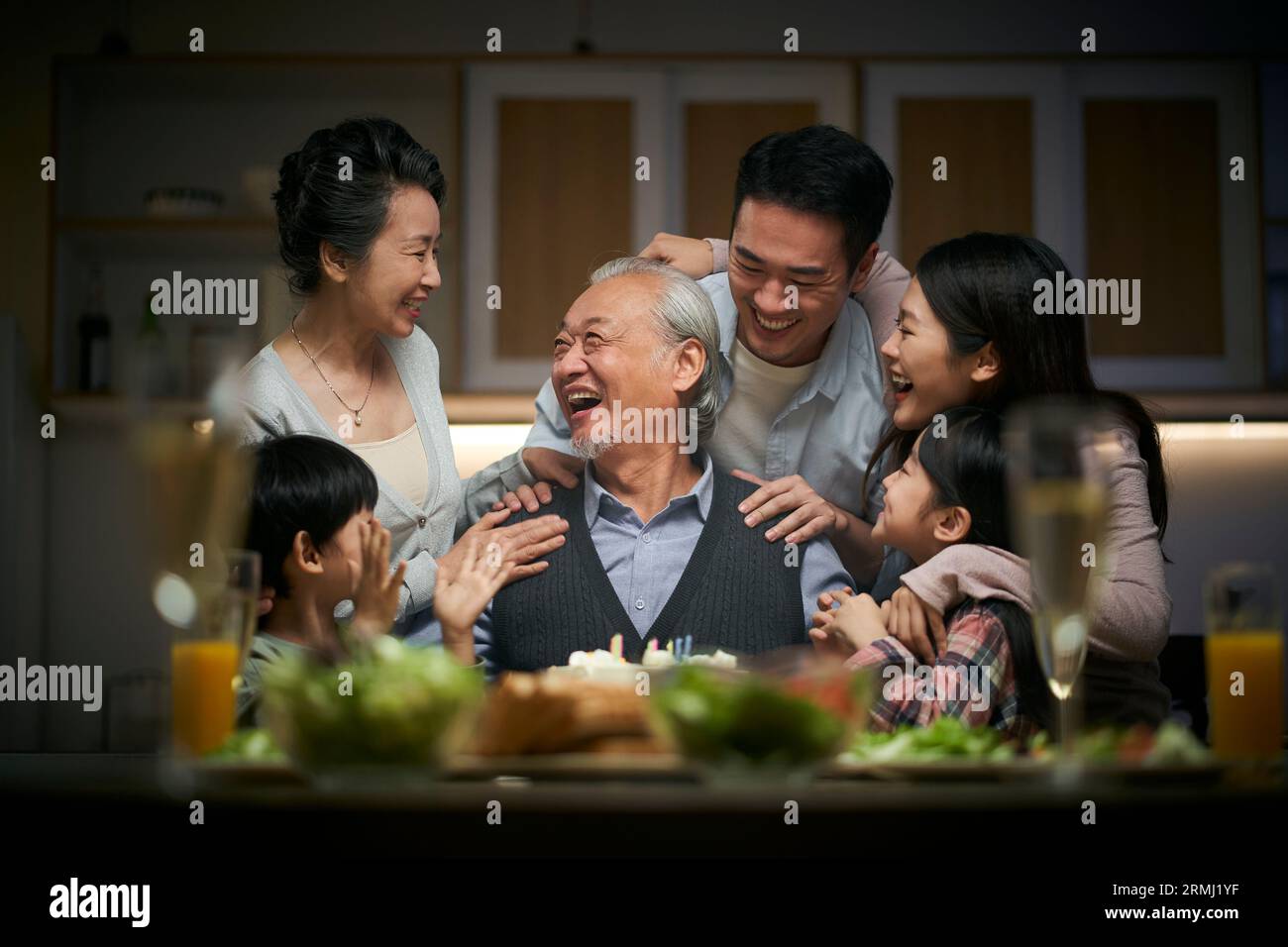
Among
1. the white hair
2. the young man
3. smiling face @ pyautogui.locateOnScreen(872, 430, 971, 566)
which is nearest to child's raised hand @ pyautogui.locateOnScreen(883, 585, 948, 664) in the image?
smiling face @ pyautogui.locateOnScreen(872, 430, 971, 566)

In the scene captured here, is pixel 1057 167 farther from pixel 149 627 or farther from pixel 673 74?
pixel 149 627

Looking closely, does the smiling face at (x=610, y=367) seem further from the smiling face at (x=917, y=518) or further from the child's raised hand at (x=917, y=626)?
the child's raised hand at (x=917, y=626)

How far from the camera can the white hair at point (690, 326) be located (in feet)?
8.39

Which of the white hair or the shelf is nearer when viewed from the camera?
the white hair

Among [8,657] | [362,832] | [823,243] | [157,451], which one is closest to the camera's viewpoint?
[362,832]

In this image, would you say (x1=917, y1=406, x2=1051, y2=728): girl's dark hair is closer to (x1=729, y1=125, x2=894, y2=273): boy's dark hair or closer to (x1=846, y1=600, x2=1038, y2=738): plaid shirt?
(x1=846, y1=600, x2=1038, y2=738): plaid shirt

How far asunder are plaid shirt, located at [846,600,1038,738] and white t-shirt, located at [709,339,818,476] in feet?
1.94

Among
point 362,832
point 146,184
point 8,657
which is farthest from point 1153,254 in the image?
point 8,657

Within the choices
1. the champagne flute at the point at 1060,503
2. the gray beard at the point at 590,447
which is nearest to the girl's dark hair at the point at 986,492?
the gray beard at the point at 590,447

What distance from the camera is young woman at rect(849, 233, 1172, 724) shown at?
224 centimetres

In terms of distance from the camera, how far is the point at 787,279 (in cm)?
260
